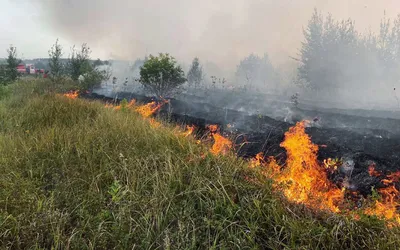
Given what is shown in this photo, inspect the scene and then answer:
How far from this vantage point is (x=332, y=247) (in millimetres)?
2514

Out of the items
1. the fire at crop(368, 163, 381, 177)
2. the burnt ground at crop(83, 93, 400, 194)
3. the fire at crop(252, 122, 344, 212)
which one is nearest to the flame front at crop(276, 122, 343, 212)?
the fire at crop(252, 122, 344, 212)

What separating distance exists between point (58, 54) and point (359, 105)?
72.0 ft

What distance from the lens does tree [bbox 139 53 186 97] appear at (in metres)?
16.5

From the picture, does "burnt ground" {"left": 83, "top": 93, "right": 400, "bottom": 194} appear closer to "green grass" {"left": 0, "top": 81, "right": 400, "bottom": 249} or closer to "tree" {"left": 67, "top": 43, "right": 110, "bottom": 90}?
"green grass" {"left": 0, "top": 81, "right": 400, "bottom": 249}

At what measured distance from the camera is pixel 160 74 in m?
16.3

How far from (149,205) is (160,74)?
542 inches

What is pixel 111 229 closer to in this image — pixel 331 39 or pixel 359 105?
pixel 359 105

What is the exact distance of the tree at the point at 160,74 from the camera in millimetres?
16500

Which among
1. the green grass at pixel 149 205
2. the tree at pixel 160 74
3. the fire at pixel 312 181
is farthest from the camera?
the tree at pixel 160 74

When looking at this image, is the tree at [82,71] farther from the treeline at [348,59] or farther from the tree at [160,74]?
the treeline at [348,59]

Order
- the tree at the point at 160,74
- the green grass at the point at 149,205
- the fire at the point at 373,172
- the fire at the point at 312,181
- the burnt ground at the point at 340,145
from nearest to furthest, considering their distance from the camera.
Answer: the green grass at the point at 149,205
the fire at the point at 312,181
the fire at the point at 373,172
the burnt ground at the point at 340,145
the tree at the point at 160,74

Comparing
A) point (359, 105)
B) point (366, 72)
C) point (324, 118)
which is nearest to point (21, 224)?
point (324, 118)

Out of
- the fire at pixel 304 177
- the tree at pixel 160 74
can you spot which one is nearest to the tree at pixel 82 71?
the tree at pixel 160 74

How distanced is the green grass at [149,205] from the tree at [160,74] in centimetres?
1245
